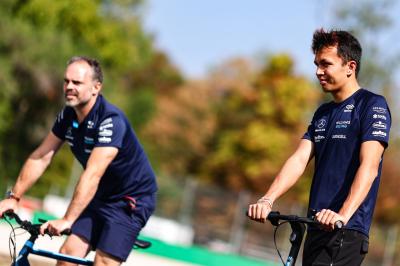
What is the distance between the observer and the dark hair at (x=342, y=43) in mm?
5172

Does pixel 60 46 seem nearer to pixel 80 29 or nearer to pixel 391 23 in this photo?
pixel 80 29

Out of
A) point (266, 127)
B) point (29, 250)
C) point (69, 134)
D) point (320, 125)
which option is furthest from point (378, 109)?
point (266, 127)

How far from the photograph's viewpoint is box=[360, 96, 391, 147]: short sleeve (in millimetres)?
A: 4984

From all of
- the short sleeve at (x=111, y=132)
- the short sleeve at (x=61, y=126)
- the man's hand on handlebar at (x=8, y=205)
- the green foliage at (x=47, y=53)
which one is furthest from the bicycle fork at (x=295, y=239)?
the green foliage at (x=47, y=53)

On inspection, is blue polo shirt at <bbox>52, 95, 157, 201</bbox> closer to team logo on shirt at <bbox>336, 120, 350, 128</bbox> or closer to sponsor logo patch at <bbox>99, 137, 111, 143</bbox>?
sponsor logo patch at <bbox>99, 137, 111, 143</bbox>

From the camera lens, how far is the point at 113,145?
6.28 meters

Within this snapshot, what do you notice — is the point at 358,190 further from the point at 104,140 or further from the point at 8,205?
the point at 8,205

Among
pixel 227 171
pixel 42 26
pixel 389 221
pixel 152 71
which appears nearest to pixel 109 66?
pixel 42 26

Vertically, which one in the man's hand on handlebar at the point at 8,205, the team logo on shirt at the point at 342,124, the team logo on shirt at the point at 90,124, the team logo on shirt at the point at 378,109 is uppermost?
the team logo on shirt at the point at 378,109

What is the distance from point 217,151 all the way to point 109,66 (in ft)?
40.3

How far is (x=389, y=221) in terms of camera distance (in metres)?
43.3

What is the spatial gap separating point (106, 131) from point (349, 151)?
1.96 meters

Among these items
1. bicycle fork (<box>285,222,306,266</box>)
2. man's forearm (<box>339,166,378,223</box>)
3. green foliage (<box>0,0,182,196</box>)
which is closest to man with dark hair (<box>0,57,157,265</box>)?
bicycle fork (<box>285,222,306,266</box>)

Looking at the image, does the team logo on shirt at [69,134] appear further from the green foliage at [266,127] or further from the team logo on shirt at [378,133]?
the green foliage at [266,127]
